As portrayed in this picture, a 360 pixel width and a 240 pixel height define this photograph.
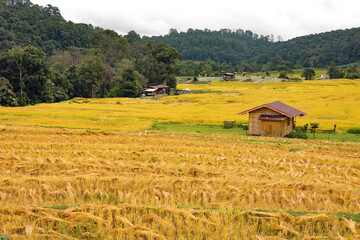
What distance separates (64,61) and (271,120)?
94874 millimetres

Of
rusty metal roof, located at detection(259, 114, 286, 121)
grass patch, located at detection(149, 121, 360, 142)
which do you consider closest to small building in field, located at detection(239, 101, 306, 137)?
rusty metal roof, located at detection(259, 114, 286, 121)

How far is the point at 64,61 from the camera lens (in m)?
106

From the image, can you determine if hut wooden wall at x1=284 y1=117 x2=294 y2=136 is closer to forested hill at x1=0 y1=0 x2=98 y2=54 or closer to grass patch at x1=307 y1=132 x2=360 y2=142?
grass patch at x1=307 y1=132 x2=360 y2=142

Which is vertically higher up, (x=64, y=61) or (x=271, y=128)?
(x=64, y=61)

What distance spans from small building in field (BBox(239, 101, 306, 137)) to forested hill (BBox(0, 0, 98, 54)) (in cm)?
11955

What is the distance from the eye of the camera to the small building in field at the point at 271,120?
102 ft

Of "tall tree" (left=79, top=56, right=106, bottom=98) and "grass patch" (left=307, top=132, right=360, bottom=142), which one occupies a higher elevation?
"tall tree" (left=79, top=56, right=106, bottom=98)

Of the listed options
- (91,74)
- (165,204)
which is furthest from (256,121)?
(91,74)

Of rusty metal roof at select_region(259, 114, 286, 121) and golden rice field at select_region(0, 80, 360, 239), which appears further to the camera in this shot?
rusty metal roof at select_region(259, 114, 286, 121)

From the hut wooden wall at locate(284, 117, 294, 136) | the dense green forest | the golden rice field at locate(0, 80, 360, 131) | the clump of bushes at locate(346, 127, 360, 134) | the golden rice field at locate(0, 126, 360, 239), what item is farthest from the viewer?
the dense green forest

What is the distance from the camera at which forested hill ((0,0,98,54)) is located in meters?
124

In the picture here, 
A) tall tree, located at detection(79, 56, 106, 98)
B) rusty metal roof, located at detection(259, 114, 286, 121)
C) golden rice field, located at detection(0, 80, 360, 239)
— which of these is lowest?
rusty metal roof, located at detection(259, 114, 286, 121)

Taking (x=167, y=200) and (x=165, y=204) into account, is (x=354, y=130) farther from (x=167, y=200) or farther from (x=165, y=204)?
(x=165, y=204)

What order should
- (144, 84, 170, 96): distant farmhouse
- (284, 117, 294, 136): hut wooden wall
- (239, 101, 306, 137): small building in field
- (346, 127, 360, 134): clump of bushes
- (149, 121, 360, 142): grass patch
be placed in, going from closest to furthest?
(149, 121, 360, 142): grass patch < (239, 101, 306, 137): small building in field < (284, 117, 294, 136): hut wooden wall < (346, 127, 360, 134): clump of bushes < (144, 84, 170, 96): distant farmhouse
